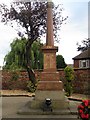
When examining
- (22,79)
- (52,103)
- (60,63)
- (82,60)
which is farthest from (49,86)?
(82,60)

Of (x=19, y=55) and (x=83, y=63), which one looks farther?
(x=83, y=63)

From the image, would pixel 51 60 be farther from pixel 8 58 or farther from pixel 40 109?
pixel 8 58

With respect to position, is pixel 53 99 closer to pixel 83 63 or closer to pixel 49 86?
pixel 49 86

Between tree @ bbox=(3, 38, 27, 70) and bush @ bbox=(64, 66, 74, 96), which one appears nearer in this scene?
bush @ bbox=(64, 66, 74, 96)

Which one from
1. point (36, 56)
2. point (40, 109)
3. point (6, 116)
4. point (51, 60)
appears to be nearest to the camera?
point (6, 116)

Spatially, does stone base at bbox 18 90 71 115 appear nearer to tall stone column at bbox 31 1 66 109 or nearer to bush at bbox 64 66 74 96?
tall stone column at bbox 31 1 66 109

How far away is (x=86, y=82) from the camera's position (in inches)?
739

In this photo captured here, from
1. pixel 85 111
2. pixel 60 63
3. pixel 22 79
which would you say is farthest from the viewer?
pixel 60 63

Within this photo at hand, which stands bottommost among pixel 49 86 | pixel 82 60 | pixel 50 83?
pixel 49 86

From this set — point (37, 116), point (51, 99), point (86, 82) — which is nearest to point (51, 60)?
point (51, 99)

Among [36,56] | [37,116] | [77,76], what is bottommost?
[37,116]

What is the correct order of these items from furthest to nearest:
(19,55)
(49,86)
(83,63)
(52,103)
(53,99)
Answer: (83,63), (19,55), (49,86), (53,99), (52,103)

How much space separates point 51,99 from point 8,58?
759 inches

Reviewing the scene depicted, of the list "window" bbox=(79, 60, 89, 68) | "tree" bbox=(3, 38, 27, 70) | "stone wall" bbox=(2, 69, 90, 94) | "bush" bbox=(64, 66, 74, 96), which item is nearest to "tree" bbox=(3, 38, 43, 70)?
"tree" bbox=(3, 38, 27, 70)
